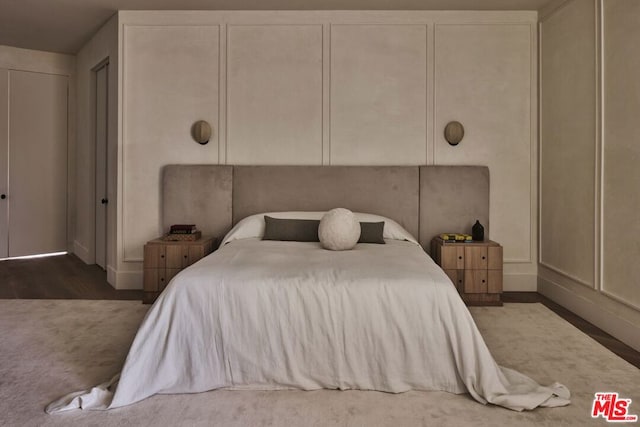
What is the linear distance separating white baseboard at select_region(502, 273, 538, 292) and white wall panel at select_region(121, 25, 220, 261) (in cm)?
307

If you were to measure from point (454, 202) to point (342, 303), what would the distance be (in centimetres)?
236

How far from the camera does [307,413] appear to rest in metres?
2.11

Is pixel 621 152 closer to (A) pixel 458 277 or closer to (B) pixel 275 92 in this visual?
(A) pixel 458 277

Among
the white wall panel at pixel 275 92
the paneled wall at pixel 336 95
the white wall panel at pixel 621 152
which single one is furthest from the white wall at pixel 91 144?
the white wall panel at pixel 621 152

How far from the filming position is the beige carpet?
6.73ft

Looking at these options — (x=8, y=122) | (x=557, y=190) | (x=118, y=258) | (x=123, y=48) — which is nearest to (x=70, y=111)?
(x=8, y=122)

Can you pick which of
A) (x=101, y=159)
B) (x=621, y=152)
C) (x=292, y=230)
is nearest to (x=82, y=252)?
(x=101, y=159)

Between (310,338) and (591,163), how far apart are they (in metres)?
2.65

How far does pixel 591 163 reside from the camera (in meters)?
3.56

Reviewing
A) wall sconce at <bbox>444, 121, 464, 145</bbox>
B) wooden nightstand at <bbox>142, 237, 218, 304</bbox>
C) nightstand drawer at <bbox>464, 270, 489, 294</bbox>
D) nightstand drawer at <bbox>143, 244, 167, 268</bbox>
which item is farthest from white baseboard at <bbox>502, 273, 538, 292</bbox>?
nightstand drawer at <bbox>143, 244, 167, 268</bbox>

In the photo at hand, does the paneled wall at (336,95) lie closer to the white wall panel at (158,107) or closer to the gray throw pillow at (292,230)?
the white wall panel at (158,107)

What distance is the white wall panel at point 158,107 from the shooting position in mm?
4504

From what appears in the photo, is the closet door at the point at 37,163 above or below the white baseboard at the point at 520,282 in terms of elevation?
above

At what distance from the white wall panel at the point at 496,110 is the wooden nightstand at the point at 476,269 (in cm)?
61
